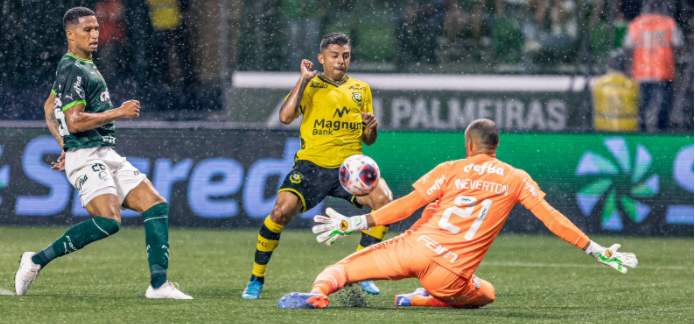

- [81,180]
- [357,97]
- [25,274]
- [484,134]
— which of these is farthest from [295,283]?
[484,134]

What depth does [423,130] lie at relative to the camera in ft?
52.5

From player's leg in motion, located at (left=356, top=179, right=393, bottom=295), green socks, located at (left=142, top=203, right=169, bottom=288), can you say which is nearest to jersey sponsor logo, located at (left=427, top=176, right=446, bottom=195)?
player's leg in motion, located at (left=356, top=179, right=393, bottom=295)

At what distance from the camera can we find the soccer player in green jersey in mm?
9602

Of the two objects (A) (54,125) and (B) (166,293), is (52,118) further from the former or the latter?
(B) (166,293)

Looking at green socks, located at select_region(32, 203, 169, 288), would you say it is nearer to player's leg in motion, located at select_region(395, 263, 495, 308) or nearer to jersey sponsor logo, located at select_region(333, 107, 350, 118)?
jersey sponsor logo, located at select_region(333, 107, 350, 118)

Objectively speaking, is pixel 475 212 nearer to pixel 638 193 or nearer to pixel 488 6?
pixel 638 193

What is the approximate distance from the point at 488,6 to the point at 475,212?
12.1m

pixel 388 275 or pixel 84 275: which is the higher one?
pixel 388 275

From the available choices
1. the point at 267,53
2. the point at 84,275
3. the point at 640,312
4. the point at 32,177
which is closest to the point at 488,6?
the point at 267,53

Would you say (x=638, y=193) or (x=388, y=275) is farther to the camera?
(x=638, y=193)

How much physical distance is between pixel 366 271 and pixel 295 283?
2.35 meters

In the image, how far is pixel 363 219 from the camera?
29.0ft

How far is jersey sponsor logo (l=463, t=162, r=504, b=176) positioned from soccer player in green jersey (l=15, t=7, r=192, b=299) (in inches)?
82.4

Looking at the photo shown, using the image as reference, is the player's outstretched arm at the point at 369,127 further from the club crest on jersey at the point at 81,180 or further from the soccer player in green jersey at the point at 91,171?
the club crest on jersey at the point at 81,180
